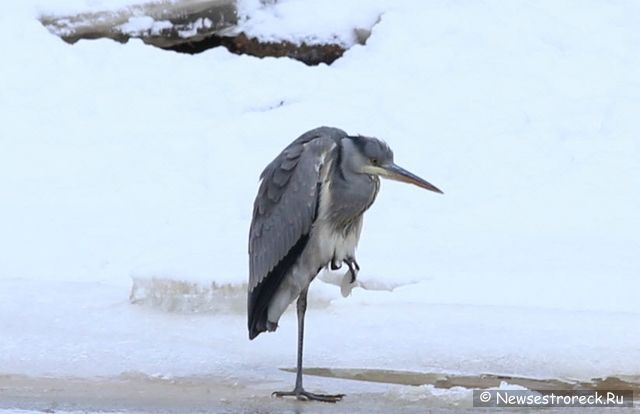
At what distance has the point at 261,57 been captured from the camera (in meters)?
13.4

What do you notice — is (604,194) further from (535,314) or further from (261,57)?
(261,57)

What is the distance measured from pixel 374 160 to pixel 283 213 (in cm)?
50

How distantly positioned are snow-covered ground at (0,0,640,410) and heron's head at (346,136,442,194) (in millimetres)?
970

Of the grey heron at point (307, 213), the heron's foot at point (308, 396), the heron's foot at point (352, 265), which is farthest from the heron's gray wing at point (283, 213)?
the heron's foot at point (308, 396)

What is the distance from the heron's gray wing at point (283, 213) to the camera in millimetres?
7156

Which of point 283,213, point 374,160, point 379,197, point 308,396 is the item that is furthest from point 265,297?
point 379,197

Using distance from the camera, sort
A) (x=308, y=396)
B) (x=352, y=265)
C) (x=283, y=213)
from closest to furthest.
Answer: (x=308, y=396) < (x=283, y=213) < (x=352, y=265)

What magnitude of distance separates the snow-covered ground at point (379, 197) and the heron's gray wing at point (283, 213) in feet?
1.57

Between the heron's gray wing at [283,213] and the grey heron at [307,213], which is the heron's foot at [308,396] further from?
the heron's gray wing at [283,213]

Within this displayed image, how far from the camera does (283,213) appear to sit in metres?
7.27

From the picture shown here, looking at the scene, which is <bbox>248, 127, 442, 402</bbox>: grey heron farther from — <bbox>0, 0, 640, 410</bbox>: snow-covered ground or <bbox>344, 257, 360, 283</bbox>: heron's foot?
<bbox>0, 0, 640, 410</bbox>: snow-covered ground

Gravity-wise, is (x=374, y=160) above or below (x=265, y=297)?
above

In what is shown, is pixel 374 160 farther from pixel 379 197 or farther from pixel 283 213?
pixel 379 197

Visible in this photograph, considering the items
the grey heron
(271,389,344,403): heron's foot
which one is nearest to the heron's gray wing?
the grey heron
